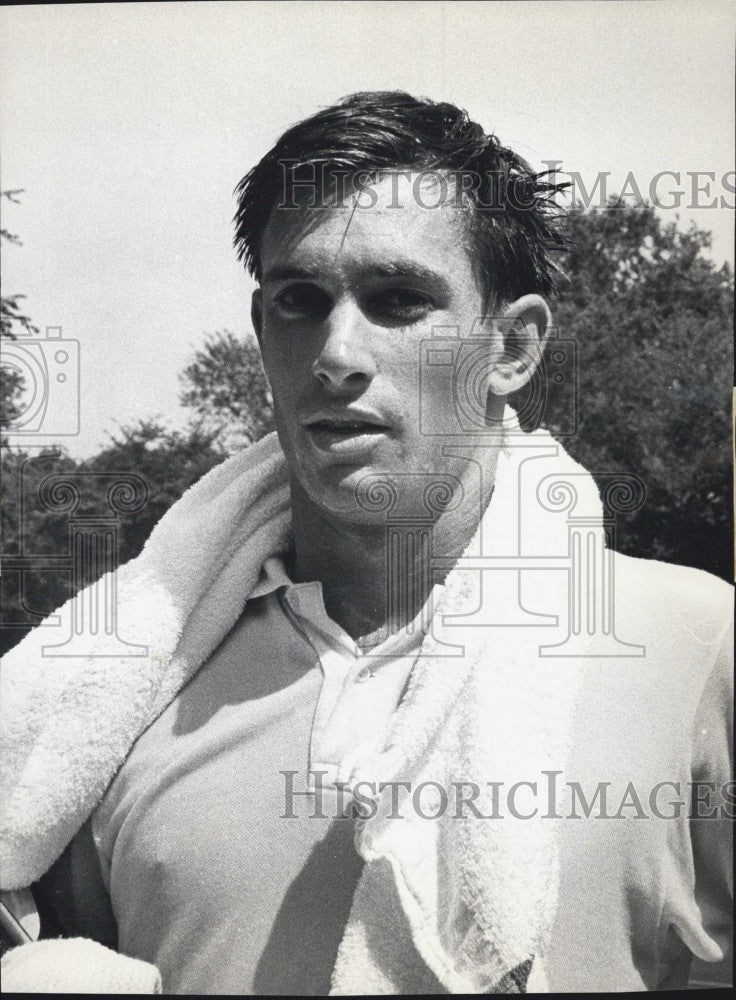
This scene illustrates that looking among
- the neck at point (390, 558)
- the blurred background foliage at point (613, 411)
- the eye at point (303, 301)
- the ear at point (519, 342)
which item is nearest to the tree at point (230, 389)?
the blurred background foliage at point (613, 411)

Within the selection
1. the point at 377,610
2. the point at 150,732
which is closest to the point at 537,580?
the point at 377,610

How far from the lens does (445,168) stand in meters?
1.57

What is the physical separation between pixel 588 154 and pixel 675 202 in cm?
16

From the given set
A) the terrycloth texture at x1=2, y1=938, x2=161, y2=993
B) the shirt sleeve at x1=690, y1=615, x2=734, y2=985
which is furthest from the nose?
the terrycloth texture at x1=2, y1=938, x2=161, y2=993

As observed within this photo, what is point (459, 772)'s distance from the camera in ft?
4.79

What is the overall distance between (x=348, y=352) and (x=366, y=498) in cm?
22

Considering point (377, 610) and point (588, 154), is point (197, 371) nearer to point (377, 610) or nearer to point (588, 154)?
point (377, 610)

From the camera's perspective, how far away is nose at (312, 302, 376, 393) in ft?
5.09

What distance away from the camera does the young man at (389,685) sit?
146 cm

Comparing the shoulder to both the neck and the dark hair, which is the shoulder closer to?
the neck

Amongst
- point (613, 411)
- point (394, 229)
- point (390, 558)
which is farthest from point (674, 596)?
point (394, 229)

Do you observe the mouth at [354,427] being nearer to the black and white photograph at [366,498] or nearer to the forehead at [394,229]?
the black and white photograph at [366,498]

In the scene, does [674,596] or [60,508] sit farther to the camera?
[60,508]

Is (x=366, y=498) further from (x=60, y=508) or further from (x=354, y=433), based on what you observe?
(x=60, y=508)
